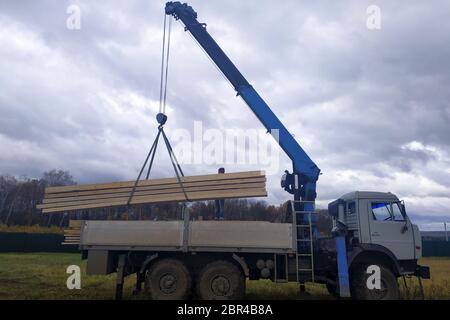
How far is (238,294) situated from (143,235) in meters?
2.63

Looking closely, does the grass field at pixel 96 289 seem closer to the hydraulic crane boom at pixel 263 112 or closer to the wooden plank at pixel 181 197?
the wooden plank at pixel 181 197

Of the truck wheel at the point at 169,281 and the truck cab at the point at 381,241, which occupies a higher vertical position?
the truck cab at the point at 381,241

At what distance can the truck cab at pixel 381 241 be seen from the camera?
9.02 metres

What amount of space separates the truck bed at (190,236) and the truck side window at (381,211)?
238cm

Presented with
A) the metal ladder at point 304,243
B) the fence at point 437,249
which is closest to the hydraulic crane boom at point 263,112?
the metal ladder at point 304,243

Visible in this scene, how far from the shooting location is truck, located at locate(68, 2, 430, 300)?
877cm

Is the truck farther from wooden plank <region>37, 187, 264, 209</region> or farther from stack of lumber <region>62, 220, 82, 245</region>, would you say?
wooden plank <region>37, 187, 264, 209</region>

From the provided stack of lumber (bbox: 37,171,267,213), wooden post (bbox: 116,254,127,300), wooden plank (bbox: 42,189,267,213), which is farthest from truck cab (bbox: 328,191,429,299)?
wooden post (bbox: 116,254,127,300)

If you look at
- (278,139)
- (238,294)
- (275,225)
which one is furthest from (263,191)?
(238,294)

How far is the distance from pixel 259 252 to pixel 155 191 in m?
3.37

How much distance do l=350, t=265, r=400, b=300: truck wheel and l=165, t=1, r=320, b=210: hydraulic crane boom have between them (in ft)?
7.54
